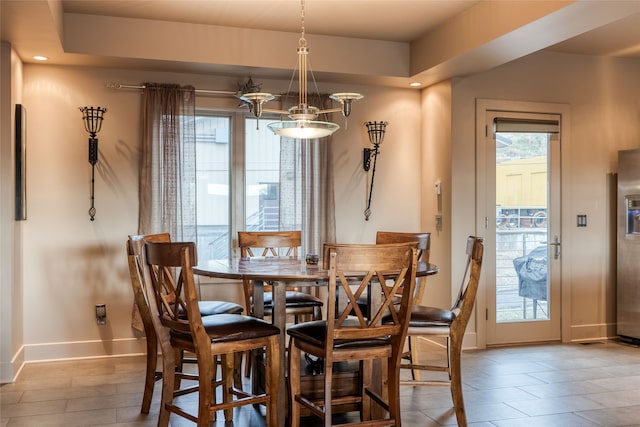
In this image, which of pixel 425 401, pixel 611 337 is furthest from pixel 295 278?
pixel 611 337

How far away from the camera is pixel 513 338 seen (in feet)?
16.9

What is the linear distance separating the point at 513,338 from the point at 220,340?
329cm

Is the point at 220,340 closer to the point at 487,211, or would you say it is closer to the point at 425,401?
the point at 425,401

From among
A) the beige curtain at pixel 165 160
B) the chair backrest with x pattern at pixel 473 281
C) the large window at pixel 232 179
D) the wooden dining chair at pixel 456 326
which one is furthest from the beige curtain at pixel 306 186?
the chair backrest with x pattern at pixel 473 281

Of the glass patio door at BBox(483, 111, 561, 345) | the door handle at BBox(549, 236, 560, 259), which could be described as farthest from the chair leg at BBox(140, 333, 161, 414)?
the door handle at BBox(549, 236, 560, 259)

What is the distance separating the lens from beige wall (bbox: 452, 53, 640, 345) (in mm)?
5230

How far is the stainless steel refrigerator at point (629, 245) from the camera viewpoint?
5.14 meters

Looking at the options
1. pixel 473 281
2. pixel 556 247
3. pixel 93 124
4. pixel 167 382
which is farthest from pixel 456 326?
pixel 93 124

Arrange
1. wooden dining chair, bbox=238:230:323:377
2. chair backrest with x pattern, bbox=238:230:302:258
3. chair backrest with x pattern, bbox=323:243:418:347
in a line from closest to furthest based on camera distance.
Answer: chair backrest with x pattern, bbox=323:243:418:347 → wooden dining chair, bbox=238:230:323:377 → chair backrest with x pattern, bbox=238:230:302:258

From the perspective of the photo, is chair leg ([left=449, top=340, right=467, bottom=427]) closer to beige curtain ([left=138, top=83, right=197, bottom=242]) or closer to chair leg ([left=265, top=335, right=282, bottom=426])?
chair leg ([left=265, top=335, right=282, bottom=426])

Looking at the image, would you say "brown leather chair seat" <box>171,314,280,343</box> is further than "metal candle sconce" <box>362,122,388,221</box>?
No

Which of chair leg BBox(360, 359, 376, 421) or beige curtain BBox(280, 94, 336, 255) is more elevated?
beige curtain BBox(280, 94, 336, 255)

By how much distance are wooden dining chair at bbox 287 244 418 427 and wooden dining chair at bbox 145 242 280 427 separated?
12 centimetres

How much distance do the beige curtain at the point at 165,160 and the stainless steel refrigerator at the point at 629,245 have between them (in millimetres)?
3852
